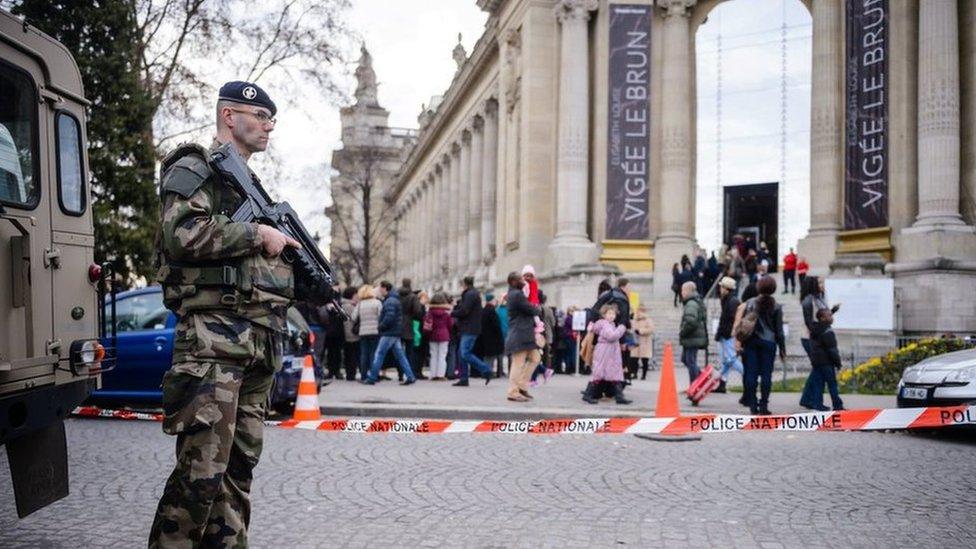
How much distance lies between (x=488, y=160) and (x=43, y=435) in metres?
49.8

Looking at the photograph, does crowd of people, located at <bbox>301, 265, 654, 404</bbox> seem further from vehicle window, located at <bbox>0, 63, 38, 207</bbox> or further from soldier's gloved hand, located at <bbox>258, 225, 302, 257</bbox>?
soldier's gloved hand, located at <bbox>258, 225, 302, 257</bbox>

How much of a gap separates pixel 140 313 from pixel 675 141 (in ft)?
80.6

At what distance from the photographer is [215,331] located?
12.6 feet

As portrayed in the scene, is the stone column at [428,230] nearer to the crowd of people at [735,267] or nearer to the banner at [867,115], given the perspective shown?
the crowd of people at [735,267]

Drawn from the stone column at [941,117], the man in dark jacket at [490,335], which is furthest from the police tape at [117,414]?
the stone column at [941,117]

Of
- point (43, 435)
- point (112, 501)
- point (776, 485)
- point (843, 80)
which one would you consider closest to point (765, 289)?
point (776, 485)

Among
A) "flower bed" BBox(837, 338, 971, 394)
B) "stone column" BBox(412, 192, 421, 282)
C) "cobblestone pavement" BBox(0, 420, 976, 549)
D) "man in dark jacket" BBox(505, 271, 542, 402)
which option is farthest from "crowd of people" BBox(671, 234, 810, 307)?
"stone column" BBox(412, 192, 421, 282)

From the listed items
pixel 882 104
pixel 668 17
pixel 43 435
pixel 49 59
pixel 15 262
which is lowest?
pixel 43 435

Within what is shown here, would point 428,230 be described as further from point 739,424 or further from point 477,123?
point 739,424

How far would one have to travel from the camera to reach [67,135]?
18.8ft

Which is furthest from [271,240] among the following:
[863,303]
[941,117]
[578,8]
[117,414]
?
[578,8]

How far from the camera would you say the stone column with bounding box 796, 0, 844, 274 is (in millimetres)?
27875

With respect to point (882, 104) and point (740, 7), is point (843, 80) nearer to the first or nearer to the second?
point (882, 104)

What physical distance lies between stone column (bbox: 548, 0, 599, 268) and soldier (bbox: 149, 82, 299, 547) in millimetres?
30451
